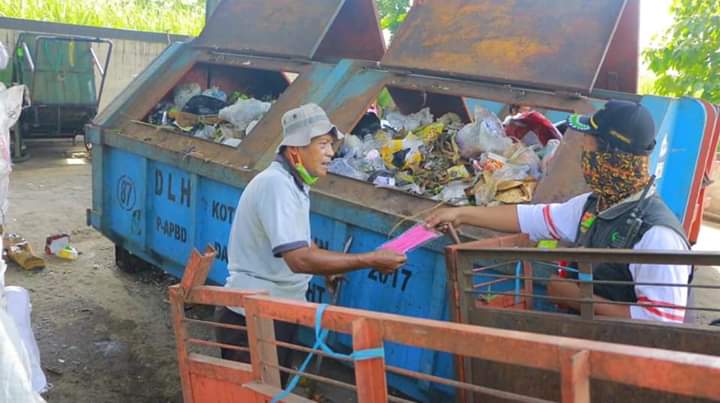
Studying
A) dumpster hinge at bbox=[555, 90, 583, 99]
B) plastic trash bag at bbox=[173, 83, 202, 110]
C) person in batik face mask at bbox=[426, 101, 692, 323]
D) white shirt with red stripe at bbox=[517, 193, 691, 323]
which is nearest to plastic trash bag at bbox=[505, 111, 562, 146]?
dumpster hinge at bbox=[555, 90, 583, 99]

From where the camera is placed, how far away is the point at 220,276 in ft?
12.0

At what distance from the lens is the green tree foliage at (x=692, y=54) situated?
6359mm

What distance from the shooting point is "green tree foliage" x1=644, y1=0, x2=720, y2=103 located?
6359mm

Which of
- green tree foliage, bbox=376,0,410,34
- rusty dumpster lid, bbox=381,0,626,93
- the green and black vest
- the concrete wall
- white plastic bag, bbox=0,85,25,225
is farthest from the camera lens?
the concrete wall

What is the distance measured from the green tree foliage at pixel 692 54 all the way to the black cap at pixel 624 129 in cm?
490

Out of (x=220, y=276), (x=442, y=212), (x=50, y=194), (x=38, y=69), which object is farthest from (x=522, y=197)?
(x=38, y=69)

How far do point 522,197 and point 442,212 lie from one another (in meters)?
0.39

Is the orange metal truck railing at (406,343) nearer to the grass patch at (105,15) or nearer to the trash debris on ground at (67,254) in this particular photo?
the trash debris on ground at (67,254)

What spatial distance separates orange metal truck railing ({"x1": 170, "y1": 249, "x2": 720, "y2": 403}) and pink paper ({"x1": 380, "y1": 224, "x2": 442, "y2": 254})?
0.57 meters

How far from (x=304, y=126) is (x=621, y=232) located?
44.0 inches

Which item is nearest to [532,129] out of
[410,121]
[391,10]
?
[410,121]

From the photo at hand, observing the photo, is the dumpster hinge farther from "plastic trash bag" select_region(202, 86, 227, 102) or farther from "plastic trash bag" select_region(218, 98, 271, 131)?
"plastic trash bag" select_region(202, 86, 227, 102)

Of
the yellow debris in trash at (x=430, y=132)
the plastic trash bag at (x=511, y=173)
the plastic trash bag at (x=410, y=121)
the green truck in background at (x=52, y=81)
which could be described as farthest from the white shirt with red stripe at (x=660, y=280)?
the green truck in background at (x=52, y=81)

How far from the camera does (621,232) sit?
2.02 metres
